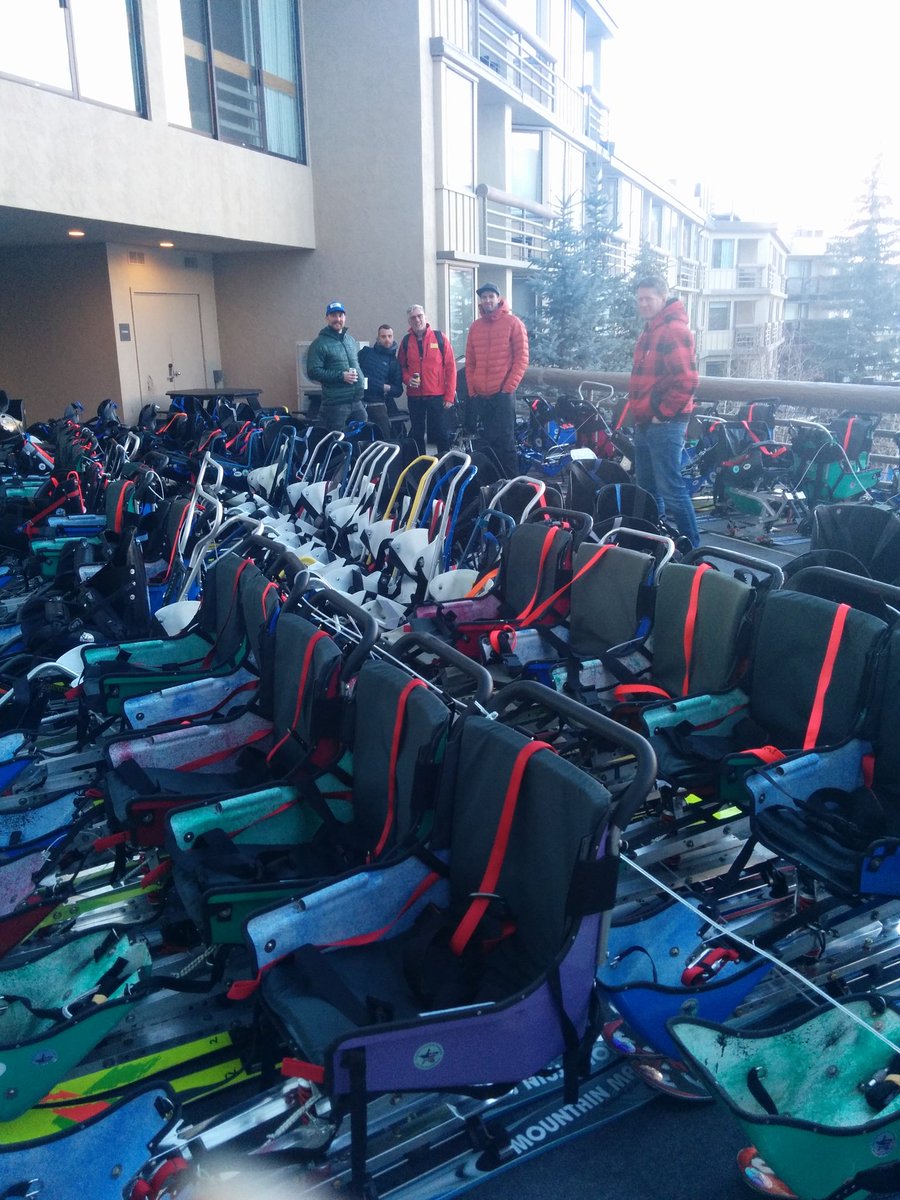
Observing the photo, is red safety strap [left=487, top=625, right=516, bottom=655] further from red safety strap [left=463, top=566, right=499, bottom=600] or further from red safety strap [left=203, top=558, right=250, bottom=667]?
red safety strap [left=203, top=558, right=250, bottom=667]

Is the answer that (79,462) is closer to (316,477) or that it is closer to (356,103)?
(316,477)

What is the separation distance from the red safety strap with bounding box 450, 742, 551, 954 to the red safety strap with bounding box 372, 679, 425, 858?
36cm

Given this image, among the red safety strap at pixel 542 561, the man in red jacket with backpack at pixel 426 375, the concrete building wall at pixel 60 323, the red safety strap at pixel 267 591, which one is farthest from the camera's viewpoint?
the concrete building wall at pixel 60 323

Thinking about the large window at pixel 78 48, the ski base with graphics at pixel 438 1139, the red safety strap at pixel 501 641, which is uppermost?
the large window at pixel 78 48

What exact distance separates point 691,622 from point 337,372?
6.76 metres

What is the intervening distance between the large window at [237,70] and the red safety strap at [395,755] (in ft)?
36.5

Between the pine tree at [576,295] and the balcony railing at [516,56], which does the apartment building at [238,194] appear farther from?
the pine tree at [576,295]

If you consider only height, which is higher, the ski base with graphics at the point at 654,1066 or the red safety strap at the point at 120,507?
the red safety strap at the point at 120,507

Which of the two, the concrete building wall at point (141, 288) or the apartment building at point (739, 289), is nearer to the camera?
the concrete building wall at point (141, 288)

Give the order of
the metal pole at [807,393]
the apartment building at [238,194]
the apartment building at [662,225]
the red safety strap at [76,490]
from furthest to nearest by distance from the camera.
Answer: the apartment building at [662,225], the apartment building at [238,194], the metal pole at [807,393], the red safety strap at [76,490]

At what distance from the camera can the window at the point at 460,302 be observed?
14.9 meters

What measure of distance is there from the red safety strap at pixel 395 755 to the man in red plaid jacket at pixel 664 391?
14.6 ft

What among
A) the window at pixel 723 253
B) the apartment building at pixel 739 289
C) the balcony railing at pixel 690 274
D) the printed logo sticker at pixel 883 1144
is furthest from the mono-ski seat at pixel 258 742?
the window at pixel 723 253

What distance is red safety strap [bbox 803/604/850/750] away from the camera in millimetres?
2977
